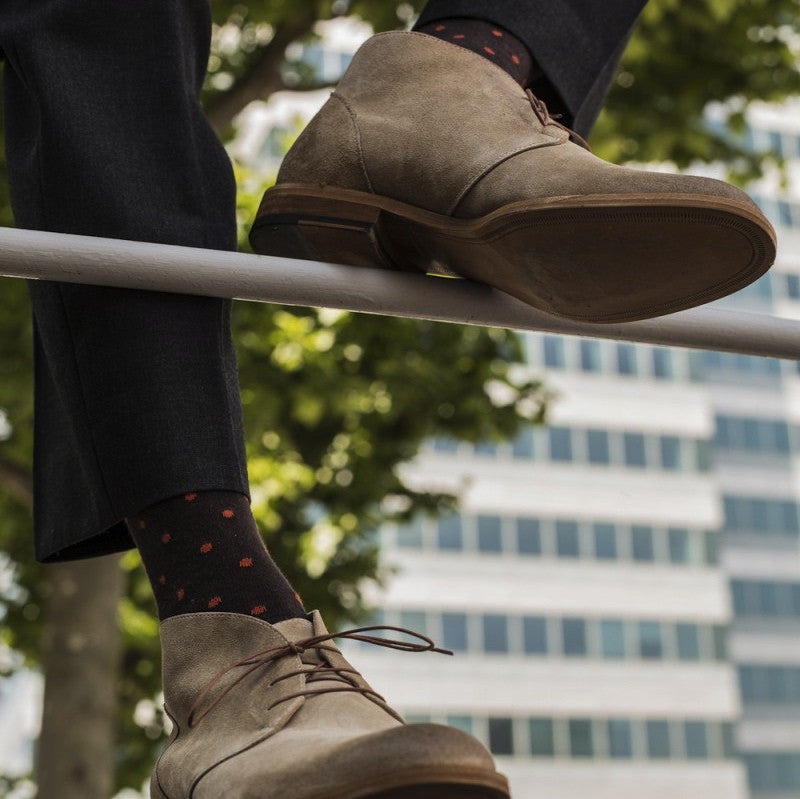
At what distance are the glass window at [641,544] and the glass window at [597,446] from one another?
86.9 inches

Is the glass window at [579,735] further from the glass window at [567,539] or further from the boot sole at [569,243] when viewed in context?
the boot sole at [569,243]

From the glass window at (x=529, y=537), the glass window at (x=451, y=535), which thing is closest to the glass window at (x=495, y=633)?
the glass window at (x=529, y=537)

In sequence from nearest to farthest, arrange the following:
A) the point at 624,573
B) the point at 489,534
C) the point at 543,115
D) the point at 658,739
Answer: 1. the point at 543,115
2. the point at 658,739
3. the point at 489,534
4. the point at 624,573

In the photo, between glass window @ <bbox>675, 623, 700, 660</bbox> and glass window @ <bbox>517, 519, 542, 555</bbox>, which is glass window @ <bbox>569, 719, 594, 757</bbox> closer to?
glass window @ <bbox>675, 623, 700, 660</bbox>

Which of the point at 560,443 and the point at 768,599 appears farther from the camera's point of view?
the point at 768,599

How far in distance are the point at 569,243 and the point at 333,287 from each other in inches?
8.2

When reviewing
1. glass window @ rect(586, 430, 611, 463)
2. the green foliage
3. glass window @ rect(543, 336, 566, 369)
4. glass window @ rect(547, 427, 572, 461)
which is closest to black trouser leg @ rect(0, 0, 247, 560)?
the green foliage

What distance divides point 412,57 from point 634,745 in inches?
1435

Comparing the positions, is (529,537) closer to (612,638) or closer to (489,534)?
(489,534)

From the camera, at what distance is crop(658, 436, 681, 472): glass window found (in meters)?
38.7

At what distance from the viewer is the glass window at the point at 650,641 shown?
36.5m

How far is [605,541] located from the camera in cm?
3722

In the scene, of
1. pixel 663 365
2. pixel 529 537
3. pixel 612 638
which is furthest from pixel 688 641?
pixel 663 365

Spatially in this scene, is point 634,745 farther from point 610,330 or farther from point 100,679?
point 610,330
